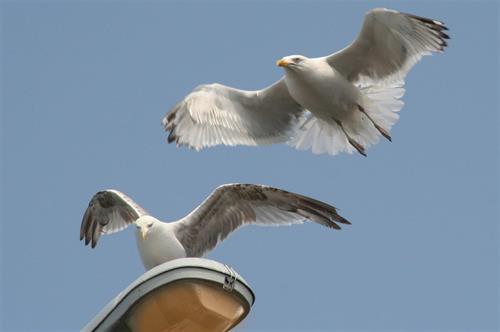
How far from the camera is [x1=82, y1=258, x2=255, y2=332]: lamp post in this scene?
4156 mm

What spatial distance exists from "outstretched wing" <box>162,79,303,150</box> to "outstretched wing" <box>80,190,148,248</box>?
5.89 ft

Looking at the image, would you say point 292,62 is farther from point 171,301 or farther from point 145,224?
point 171,301

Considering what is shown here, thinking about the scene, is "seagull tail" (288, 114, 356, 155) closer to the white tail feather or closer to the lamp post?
the white tail feather

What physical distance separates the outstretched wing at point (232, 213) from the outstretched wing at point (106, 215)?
651 mm

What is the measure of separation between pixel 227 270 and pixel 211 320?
0.20m

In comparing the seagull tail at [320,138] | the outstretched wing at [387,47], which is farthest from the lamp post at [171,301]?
the seagull tail at [320,138]

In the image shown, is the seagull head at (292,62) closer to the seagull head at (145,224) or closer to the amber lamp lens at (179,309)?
the seagull head at (145,224)

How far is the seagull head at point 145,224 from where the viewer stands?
6383 millimetres

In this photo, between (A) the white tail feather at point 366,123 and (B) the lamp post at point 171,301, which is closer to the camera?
(B) the lamp post at point 171,301

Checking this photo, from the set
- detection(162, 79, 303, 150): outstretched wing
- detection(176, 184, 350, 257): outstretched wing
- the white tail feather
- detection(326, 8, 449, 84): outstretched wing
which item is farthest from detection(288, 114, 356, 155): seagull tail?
Answer: detection(176, 184, 350, 257): outstretched wing

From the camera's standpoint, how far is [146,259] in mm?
6395

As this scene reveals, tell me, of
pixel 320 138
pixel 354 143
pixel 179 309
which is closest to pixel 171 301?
pixel 179 309

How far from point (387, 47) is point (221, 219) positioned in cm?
290

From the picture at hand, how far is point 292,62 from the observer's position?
28.9ft
